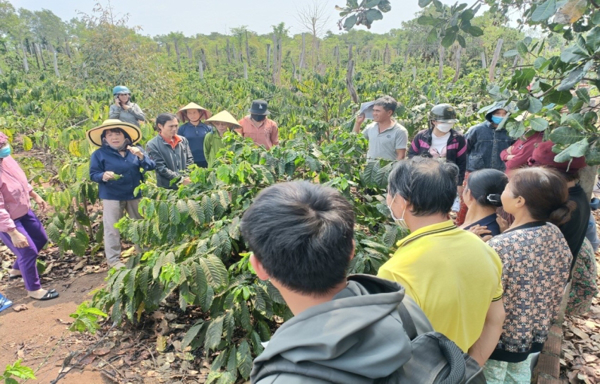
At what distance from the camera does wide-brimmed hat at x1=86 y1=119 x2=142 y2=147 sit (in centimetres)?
355

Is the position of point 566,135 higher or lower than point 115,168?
higher

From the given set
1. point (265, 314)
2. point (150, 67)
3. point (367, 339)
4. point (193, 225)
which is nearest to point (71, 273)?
point (193, 225)

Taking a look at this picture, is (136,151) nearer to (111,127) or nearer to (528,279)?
(111,127)

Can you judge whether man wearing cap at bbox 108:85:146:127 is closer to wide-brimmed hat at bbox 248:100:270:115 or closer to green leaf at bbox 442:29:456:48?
wide-brimmed hat at bbox 248:100:270:115

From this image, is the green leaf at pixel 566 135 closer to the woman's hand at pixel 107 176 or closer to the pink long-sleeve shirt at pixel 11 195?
the woman's hand at pixel 107 176

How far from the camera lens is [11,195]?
323 centimetres

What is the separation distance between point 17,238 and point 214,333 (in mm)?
1902

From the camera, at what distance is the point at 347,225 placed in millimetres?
941

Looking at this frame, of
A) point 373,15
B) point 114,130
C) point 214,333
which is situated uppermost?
point 373,15

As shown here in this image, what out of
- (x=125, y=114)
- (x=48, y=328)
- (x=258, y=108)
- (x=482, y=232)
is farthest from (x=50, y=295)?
(x=482, y=232)

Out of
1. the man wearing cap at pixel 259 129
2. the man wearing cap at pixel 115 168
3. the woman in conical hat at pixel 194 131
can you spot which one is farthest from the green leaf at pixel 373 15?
the woman in conical hat at pixel 194 131

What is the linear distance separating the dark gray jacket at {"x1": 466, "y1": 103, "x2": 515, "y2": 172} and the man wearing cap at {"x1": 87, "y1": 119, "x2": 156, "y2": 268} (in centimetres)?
305

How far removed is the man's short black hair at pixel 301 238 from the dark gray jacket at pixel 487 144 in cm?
333

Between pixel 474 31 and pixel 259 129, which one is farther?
pixel 259 129
